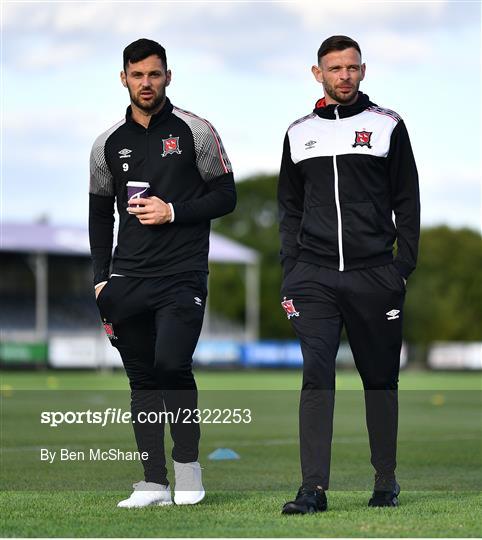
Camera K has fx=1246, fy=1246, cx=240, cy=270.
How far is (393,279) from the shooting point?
20.1ft

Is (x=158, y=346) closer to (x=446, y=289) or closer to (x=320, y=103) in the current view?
(x=320, y=103)

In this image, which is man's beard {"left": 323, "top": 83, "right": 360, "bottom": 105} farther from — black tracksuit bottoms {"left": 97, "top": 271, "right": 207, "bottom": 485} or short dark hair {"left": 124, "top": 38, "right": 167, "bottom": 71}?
black tracksuit bottoms {"left": 97, "top": 271, "right": 207, "bottom": 485}

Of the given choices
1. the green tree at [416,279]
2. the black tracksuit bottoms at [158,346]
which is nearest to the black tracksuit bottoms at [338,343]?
the black tracksuit bottoms at [158,346]

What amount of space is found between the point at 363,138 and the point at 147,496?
2.06 metres

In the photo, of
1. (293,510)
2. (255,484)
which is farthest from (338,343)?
(255,484)

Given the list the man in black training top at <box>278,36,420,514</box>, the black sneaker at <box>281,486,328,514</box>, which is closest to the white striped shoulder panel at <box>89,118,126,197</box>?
the man in black training top at <box>278,36,420,514</box>

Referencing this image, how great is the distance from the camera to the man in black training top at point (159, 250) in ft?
A: 20.2

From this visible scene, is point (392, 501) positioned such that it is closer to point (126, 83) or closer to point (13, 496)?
point (13, 496)

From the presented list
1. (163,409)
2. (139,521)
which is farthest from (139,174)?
(139,521)

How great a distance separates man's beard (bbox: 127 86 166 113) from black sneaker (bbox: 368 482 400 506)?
2.20 m

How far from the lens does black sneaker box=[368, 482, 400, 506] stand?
6.06 metres

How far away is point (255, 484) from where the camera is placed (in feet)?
25.8

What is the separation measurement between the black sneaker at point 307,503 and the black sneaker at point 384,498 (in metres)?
0.31

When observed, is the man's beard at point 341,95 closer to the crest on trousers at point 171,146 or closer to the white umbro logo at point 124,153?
the crest on trousers at point 171,146
